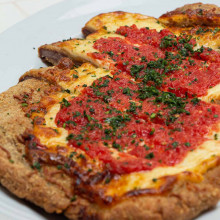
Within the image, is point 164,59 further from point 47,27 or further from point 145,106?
point 47,27

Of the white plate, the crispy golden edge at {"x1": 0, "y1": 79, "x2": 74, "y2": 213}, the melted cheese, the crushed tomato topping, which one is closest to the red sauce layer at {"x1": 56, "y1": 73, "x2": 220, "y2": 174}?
the crushed tomato topping

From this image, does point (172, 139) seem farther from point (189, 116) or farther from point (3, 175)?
point (3, 175)

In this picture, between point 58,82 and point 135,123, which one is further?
point 58,82

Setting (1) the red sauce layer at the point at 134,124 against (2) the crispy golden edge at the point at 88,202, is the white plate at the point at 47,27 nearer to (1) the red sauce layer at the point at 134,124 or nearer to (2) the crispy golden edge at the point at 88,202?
(1) the red sauce layer at the point at 134,124

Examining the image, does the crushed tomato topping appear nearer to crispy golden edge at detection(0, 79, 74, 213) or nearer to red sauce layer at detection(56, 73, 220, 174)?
red sauce layer at detection(56, 73, 220, 174)

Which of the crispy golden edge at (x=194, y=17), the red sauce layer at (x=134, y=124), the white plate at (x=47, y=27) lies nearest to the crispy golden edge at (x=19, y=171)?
the red sauce layer at (x=134, y=124)

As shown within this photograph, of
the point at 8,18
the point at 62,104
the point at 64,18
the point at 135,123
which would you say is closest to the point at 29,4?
the point at 8,18
